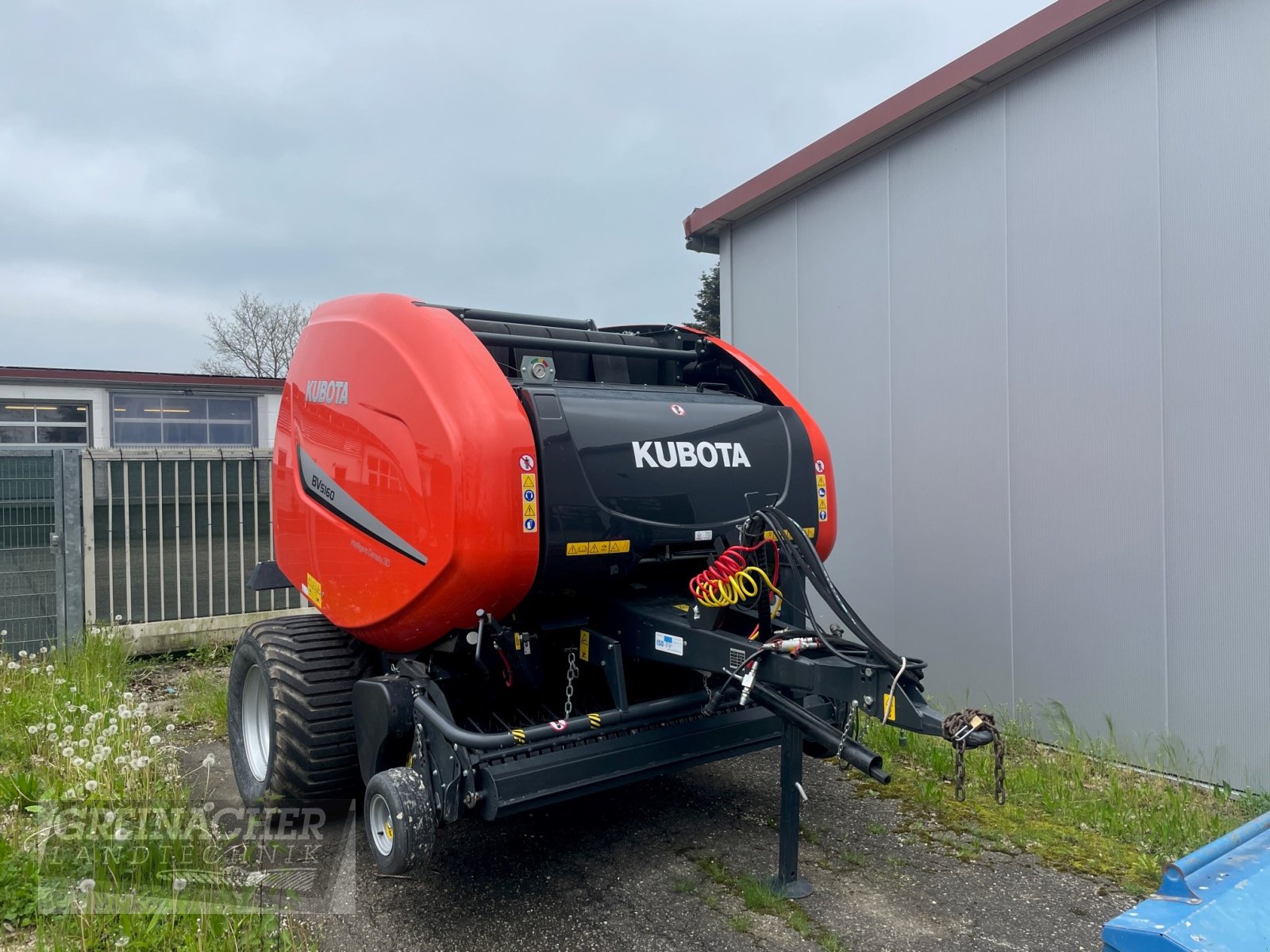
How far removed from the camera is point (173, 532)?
7.64 m

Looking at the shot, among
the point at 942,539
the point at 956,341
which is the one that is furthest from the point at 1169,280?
the point at 942,539

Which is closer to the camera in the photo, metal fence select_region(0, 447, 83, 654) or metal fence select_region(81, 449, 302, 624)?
metal fence select_region(0, 447, 83, 654)

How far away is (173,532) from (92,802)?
4.29 m

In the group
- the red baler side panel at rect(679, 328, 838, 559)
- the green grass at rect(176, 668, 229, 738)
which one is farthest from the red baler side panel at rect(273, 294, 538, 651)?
the green grass at rect(176, 668, 229, 738)

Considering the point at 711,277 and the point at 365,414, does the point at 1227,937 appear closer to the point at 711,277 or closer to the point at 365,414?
the point at 365,414

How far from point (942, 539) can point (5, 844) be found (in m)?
5.06

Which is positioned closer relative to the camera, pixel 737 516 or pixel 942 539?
pixel 737 516

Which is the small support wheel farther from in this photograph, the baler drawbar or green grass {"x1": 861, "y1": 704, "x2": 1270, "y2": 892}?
green grass {"x1": 861, "y1": 704, "x2": 1270, "y2": 892}

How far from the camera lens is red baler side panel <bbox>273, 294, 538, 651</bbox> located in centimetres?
324

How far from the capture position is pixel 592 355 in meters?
4.36

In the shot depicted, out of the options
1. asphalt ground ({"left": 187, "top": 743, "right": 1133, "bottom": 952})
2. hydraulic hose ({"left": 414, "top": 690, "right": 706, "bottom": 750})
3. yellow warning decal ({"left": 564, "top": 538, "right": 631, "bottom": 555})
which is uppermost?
yellow warning decal ({"left": 564, "top": 538, "right": 631, "bottom": 555})

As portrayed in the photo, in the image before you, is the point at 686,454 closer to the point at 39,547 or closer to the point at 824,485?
the point at 824,485

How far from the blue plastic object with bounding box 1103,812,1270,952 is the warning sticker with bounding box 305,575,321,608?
3.44 metres

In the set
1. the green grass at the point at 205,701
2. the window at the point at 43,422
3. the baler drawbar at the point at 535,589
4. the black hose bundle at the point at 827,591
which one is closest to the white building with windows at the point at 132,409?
the window at the point at 43,422
